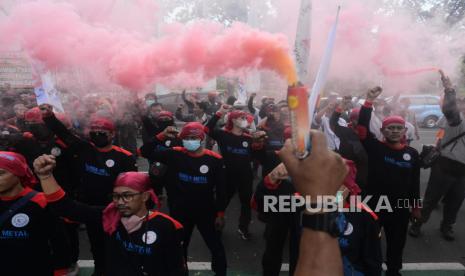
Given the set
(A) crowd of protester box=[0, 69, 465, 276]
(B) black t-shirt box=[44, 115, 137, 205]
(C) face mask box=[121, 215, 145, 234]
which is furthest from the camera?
(B) black t-shirt box=[44, 115, 137, 205]

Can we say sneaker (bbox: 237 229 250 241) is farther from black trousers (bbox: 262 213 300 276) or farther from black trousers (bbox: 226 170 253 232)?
black trousers (bbox: 262 213 300 276)

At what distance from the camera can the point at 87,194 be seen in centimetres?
402

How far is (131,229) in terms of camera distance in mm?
2605

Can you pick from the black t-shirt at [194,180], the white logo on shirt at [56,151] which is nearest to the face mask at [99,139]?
the white logo on shirt at [56,151]

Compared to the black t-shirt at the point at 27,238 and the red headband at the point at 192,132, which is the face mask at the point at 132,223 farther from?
the red headband at the point at 192,132

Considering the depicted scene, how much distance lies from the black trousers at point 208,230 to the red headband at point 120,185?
106 centimetres

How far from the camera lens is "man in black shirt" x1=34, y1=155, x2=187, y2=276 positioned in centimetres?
253

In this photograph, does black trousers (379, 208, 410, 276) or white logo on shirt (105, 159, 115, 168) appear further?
white logo on shirt (105, 159, 115, 168)

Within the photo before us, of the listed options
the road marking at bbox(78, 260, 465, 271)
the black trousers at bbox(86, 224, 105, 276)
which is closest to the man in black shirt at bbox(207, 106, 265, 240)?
the road marking at bbox(78, 260, 465, 271)

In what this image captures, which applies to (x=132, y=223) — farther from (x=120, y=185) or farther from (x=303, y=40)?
(x=303, y=40)

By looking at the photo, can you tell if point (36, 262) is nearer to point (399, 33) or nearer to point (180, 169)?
point (180, 169)

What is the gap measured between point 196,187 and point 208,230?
500mm

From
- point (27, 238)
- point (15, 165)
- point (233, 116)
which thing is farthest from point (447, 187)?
point (15, 165)

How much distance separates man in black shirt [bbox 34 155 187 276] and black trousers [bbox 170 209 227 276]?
3.60 feet
